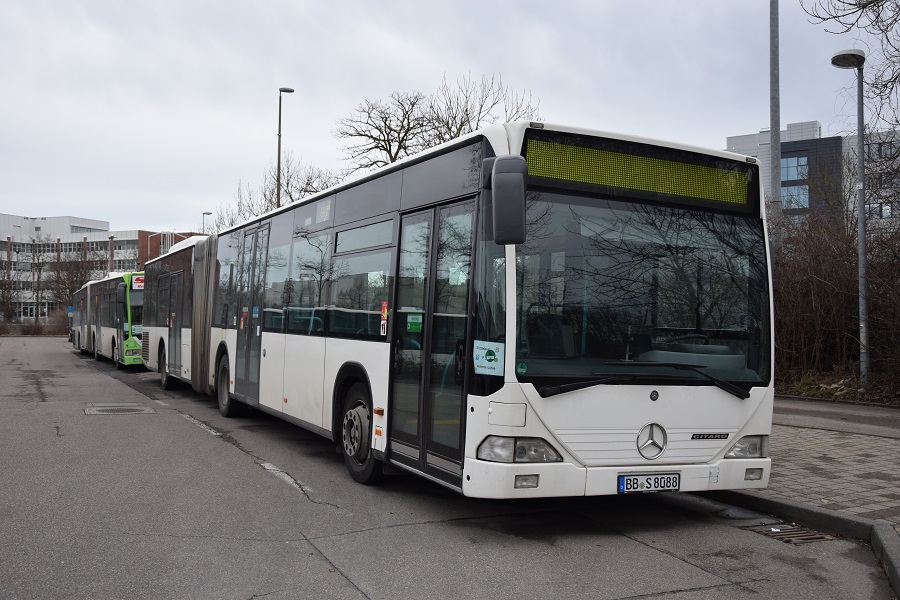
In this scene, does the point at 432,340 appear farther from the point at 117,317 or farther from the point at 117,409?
the point at 117,317

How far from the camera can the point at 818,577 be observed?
5.45 m

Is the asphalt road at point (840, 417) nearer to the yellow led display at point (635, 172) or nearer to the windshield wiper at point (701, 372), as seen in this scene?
the windshield wiper at point (701, 372)

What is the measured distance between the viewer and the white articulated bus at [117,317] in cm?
2592

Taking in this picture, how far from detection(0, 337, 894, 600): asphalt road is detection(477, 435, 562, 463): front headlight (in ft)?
2.16

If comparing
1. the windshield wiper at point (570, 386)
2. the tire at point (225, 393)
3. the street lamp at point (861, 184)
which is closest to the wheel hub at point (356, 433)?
the windshield wiper at point (570, 386)

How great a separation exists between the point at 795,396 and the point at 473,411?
11.2 metres

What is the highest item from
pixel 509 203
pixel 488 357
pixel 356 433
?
pixel 509 203

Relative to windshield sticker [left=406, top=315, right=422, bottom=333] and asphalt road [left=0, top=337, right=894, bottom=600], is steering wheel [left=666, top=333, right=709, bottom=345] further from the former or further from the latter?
windshield sticker [left=406, top=315, right=422, bottom=333]

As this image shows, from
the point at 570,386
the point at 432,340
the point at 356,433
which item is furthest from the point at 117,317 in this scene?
the point at 570,386

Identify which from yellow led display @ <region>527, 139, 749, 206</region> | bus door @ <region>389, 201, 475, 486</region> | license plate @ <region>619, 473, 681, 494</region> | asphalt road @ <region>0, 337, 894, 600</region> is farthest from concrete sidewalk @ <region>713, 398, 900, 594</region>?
bus door @ <region>389, 201, 475, 486</region>

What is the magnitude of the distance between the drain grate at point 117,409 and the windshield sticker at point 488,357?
9787mm

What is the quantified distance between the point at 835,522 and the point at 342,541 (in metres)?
3.82

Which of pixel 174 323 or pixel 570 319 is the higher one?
pixel 570 319

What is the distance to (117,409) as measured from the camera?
48.2 feet
